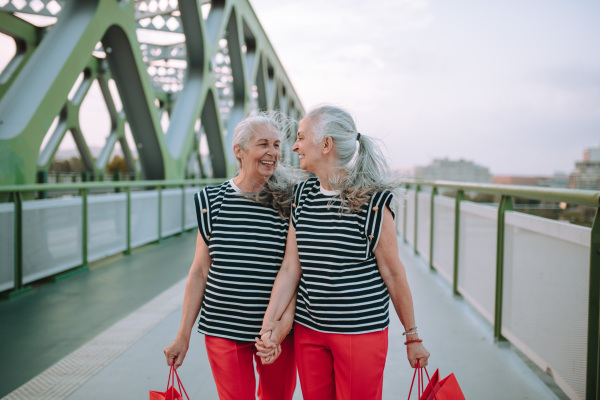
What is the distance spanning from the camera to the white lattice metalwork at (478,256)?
3.36 metres

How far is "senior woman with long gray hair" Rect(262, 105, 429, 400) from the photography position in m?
1.56

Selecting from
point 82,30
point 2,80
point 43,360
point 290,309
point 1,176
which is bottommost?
point 43,360

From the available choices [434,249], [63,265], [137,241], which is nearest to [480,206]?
[434,249]

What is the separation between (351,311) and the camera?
1.56m

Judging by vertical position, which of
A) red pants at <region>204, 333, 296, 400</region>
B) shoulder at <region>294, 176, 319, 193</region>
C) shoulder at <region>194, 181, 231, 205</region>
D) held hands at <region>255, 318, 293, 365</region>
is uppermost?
shoulder at <region>294, 176, 319, 193</region>

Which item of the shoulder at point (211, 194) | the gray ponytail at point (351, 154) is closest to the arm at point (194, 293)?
the shoulder at point (211, 194)

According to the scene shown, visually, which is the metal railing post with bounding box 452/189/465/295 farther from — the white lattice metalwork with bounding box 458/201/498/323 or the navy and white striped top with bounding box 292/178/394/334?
the navy and white striped top with bounding box 292/178/394/334

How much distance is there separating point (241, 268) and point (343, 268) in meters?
0.39

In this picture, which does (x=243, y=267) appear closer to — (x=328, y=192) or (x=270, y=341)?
(x=270, y=341)

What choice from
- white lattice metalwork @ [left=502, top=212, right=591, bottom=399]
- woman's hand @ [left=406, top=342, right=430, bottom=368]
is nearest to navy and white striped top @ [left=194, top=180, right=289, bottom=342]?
woman's hand @ [left=406, top=342, right=430, bottom=368]

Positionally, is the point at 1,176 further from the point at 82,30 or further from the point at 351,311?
the point at 351,311

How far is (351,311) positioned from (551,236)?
4.79 ft

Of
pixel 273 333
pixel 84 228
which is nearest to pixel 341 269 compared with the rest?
pixel 273 333

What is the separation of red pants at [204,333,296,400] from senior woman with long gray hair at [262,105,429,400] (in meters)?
0.18
